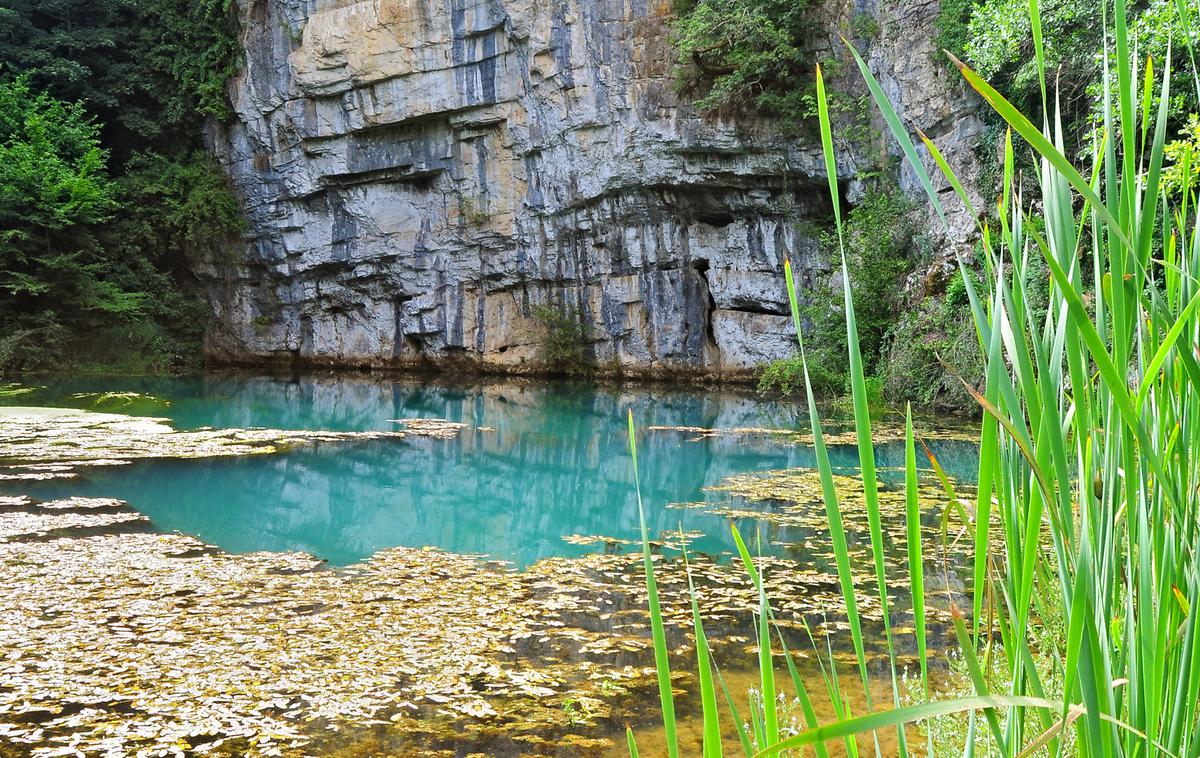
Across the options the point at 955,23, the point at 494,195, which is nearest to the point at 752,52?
the point at 955,23

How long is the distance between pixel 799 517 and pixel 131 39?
16.5 metres

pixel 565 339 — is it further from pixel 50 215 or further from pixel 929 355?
pixel 50 215

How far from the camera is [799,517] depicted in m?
5.06

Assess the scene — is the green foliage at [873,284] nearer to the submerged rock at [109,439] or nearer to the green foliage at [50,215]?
the submerged rock at [109,439]

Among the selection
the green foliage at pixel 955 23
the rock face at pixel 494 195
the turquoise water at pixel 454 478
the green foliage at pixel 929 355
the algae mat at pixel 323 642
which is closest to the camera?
the algae mat at pixel 323 642

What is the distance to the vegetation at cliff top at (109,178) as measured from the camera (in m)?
13.6

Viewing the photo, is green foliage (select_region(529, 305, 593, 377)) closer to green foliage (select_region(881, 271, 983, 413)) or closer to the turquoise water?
the turquoise water

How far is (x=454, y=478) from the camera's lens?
6.44 m

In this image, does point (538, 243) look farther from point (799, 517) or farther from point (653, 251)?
point (799, 517)

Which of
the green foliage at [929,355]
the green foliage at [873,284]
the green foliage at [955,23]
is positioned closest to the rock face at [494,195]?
the green foliage at [873,284]

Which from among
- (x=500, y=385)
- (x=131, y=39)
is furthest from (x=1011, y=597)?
(x=131, y=39)

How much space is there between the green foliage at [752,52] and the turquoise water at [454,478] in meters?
4.86

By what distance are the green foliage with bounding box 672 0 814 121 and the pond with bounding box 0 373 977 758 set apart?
6.52 metres

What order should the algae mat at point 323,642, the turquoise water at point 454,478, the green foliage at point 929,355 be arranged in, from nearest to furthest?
the algae mat at point 323,642 < the turquoise water at point 454,478 < the green foliage at point 929,355
